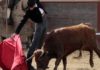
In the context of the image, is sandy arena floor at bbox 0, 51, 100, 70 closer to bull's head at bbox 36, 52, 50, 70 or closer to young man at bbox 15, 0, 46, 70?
bull's head at bbox 36, 52, 50, 70

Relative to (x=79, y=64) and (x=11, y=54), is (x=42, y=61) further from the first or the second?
(x=79, y=64)

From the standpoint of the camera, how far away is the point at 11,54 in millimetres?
8969

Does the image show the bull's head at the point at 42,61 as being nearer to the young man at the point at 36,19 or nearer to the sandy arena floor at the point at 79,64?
the young man at the point at 36,19

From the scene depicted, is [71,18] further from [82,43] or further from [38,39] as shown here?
[38,39]

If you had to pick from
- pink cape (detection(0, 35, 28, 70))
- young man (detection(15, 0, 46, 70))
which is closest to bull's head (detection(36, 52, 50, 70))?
young man (detection(15, 0, 46, 70))

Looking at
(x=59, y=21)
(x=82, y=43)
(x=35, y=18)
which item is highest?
(x=35, y=18)

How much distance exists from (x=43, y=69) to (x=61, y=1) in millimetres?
7047

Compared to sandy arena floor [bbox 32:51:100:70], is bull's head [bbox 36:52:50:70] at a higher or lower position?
higher

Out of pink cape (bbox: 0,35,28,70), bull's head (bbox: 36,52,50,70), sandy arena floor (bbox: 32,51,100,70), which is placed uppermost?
pink cape (bbox: 0,35,28,70)

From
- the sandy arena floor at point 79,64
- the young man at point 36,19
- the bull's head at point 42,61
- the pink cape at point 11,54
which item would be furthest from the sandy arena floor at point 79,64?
the pink cape at point 11,54

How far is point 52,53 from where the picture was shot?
32.9 ft

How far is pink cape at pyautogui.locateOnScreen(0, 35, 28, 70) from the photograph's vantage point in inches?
344

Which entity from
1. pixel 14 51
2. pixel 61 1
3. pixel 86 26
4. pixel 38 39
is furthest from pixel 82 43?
pixel 61 1

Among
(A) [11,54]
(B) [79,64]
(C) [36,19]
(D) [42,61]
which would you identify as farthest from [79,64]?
(A) [11,54]
